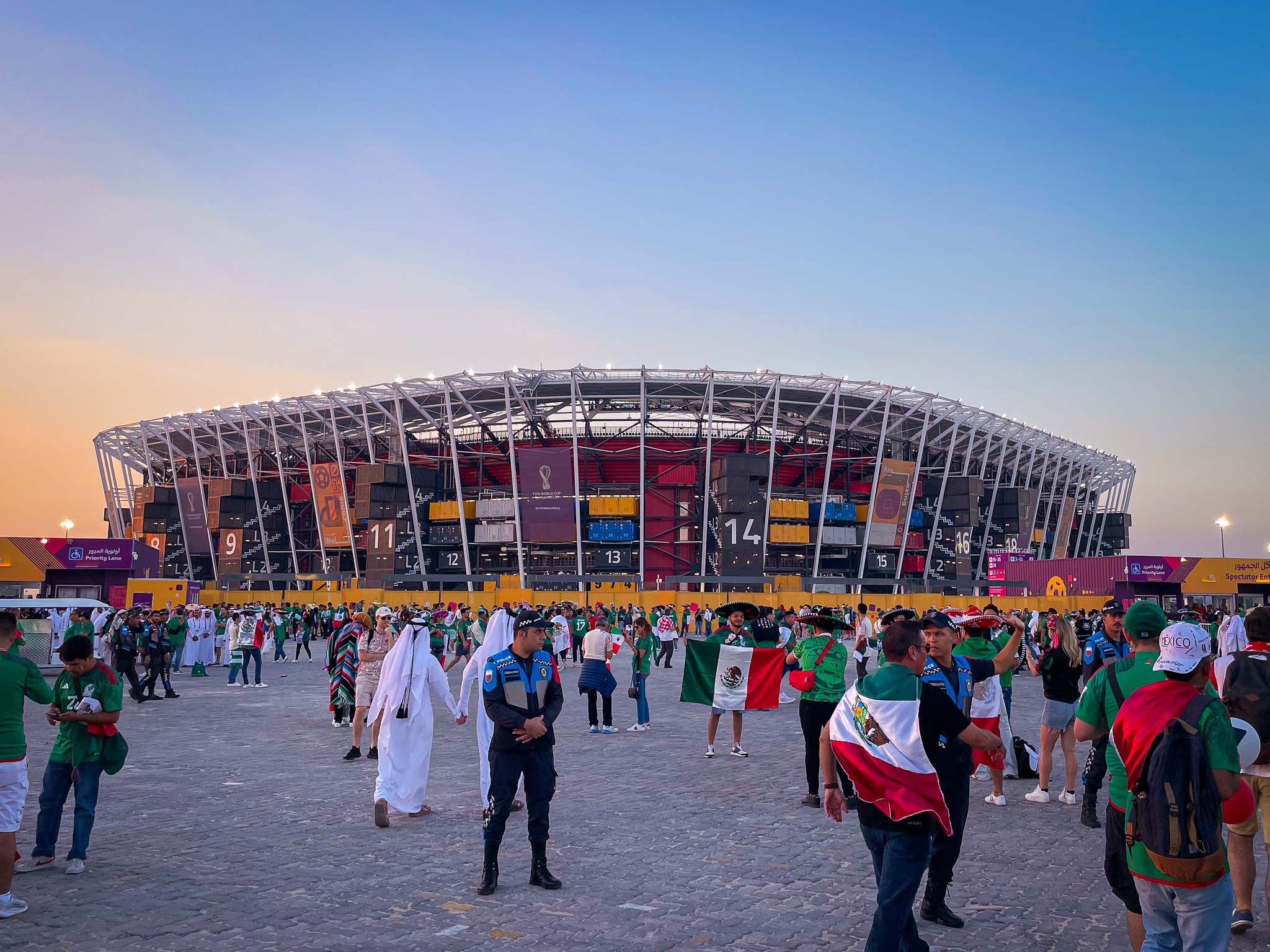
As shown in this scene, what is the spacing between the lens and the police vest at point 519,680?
6211mm

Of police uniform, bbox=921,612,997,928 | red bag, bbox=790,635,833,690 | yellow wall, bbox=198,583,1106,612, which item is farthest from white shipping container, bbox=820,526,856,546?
police uniform, bbox=921,612,997,928

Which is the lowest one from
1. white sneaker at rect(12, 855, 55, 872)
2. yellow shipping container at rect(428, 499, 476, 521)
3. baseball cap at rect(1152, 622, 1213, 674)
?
white sneaker at rect(12, 855, 55, 872)

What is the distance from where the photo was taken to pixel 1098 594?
51.5 metres

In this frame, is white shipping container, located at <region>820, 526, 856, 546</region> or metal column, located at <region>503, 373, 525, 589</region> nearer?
metal column, located at <region>503, 373, 525, 589</region>

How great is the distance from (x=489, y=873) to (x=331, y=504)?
222ft

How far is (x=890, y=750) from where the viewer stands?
13.8 feet

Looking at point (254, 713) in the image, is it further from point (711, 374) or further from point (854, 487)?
point (854, 487)

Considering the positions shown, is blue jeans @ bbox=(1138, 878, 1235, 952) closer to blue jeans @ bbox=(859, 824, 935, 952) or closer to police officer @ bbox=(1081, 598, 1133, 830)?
blue jeans @ bbox=(859, 824, 935, 952)

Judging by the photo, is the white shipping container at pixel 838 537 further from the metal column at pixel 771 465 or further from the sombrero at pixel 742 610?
the sombrero at pixel 742 610

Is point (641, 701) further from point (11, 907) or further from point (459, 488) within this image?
point (459, 488)

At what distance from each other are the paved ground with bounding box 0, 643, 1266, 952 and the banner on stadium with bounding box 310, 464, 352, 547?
59.9 m

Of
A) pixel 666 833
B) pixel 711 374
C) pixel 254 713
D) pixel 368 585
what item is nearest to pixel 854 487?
pixel 711 374

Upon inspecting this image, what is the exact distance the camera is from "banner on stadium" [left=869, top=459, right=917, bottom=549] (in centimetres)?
6669

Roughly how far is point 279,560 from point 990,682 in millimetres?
76940
